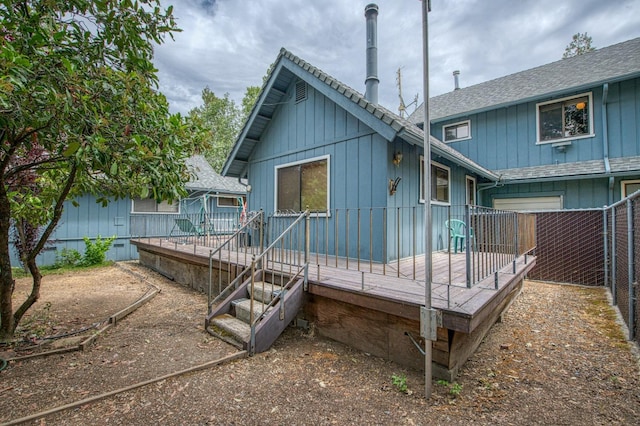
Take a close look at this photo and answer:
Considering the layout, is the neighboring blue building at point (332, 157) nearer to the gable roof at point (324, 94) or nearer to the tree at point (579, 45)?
the gable roof at point (324, 94)

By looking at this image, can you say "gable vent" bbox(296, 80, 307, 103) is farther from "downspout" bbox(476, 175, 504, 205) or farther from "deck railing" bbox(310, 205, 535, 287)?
"downspout" bbox(476, 175, 504, 205)

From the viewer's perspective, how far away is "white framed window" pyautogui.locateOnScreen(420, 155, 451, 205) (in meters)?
6.10

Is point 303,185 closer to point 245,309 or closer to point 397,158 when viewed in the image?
point 397,158

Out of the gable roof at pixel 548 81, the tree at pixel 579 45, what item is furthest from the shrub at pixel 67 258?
the tree at pixel 579 45

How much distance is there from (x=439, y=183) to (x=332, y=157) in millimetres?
2542

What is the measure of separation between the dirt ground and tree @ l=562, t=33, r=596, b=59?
2356 centimetres

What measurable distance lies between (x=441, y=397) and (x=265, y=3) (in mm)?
7868

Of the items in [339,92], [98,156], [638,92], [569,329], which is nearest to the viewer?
[98,156]

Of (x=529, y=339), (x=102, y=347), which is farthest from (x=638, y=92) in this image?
(x=102, y=347)

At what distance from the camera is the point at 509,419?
2.23 metres

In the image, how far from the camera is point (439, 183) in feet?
21.5

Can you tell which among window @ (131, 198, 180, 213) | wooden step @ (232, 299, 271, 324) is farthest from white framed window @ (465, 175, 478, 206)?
window @ (131, 198, 180, 213)

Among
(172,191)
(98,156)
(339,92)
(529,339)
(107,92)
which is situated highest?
(339,92)

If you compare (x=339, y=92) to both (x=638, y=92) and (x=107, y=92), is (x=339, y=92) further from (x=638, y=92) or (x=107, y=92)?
(x=638, y=92)
